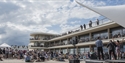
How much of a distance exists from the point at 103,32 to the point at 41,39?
33.4 meters

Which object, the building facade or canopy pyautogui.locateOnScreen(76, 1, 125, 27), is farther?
the building facade

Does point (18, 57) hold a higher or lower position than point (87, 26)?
lower

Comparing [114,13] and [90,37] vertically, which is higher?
[90,37]

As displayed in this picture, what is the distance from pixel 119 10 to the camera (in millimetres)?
11867

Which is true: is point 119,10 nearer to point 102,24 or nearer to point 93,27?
point 102,24

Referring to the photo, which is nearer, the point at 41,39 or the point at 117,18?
the point at 117,18

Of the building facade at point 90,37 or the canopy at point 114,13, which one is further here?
the building facade at point 90,37

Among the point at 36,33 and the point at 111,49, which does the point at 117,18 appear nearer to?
the point at 111,49

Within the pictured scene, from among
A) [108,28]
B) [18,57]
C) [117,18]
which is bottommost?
[18,57]

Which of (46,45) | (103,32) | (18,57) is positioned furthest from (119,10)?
(46,45)

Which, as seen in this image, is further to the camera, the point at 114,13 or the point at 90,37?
the point at 90,37

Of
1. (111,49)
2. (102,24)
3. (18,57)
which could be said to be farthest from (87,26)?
(111,49)

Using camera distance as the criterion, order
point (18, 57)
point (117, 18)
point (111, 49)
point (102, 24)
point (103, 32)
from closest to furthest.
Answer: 1. point (117, 18)
2. point (111, 49)
3. point (18, 57)
4. point (102, 24)
5. point (103, 32)

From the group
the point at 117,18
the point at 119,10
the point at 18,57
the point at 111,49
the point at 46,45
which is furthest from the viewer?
the point at 46,45
